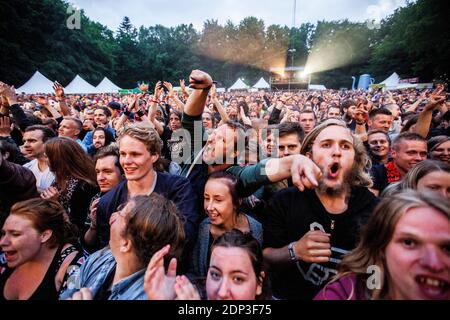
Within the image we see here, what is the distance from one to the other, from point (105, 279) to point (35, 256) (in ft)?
2.10

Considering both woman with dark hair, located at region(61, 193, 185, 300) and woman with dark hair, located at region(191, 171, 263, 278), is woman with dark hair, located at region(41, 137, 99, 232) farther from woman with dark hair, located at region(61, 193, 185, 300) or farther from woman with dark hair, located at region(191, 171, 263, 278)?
woman with dark hair, located at region(191, 171, 263, 278)

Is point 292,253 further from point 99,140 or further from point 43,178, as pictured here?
point 99,140

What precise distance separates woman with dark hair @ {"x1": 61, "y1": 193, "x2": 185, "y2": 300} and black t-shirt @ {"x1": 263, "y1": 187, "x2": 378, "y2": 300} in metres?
0.62

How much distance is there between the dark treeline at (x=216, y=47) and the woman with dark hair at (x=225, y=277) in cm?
3588

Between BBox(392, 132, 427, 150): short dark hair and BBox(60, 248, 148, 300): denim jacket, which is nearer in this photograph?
BBox(60, 248, 148, 300): denim jacket

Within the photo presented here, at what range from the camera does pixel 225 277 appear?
5.10 feet

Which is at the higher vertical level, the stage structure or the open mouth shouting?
the stage structure

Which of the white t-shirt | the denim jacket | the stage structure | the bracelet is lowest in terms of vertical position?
the denim jacket

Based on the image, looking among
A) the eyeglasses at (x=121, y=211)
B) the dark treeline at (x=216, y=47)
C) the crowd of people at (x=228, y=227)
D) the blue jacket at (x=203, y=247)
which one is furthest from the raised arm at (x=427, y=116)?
the dark treeline at (x=216, y=47)

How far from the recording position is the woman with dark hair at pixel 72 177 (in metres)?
2.86

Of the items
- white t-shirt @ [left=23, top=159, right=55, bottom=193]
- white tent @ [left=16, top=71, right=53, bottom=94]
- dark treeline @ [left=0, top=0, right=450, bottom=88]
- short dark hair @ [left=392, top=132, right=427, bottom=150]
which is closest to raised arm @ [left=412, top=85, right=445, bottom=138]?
short dark hair @ [left=392, top=132, right=427, bottom=150]

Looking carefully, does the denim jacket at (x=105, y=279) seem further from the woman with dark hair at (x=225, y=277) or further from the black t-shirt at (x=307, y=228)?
the black t-shirt at (x=307, y=228)

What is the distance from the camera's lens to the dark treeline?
30734 mm
